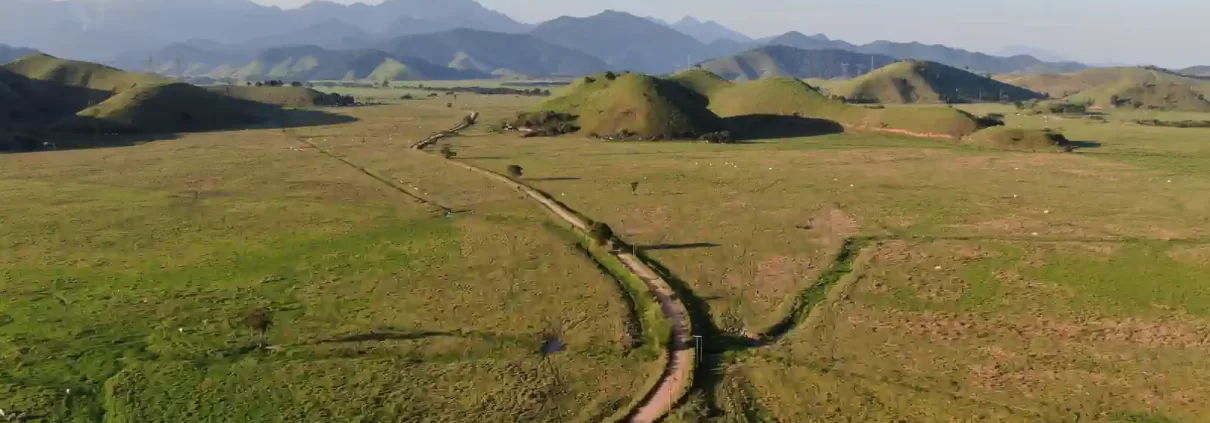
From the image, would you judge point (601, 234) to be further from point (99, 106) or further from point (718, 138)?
point (99, 106)

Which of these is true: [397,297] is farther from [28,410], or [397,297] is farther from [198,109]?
[198,109]

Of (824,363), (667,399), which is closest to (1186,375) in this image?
(824,363)

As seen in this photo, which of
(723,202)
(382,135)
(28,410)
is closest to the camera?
(28,410)

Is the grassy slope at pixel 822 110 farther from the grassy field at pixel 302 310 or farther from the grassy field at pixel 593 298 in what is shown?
the grassy field at pixel 302 310

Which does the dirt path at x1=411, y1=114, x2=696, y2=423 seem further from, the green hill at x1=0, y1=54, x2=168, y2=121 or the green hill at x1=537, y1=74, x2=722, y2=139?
the green hill at x1=0, y1=54, x2=168, y2=121

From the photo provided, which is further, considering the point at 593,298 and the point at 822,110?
the point at 822,110

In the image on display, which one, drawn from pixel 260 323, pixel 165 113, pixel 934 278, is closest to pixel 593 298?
pixel 260 323
